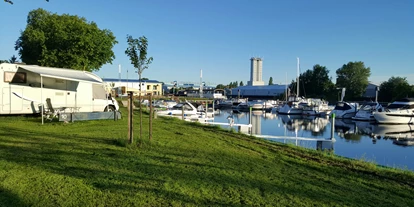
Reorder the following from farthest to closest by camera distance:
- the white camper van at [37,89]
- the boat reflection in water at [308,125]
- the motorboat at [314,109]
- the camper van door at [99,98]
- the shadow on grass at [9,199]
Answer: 1. the motorboat at [314,109]
2. the boat reflection in water at [308,125]
3. the camper van door at [99,98]
4. the white camper van at [37,89]
5. the shadow on grass at [9,199]

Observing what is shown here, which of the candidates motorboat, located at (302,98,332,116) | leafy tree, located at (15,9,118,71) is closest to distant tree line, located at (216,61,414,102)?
motorboat, located at (302,98,332,116)

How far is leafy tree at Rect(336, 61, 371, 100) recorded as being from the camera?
96794 mm

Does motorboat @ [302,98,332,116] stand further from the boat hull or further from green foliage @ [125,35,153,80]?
green foliage @ [125,35,153,80]

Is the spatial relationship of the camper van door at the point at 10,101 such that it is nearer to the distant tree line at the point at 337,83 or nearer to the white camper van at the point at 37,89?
the white camper van at the point at 37,89

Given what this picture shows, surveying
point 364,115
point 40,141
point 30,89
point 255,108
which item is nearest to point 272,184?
point 40,141

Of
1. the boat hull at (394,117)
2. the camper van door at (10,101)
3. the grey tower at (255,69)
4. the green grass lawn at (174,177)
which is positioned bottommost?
the boat hull at (394,117)

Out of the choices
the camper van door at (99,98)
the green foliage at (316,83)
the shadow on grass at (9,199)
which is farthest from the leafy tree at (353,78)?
the shadow on grass at (9,199)

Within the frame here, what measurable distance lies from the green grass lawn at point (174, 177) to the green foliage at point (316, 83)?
95.3m

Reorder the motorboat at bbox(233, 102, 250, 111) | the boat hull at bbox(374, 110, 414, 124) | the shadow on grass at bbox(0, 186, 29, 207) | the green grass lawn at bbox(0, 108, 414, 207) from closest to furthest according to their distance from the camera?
the shadow on grass at bbox(0, 186, 29, 207), the green grass lawn at bbox(0, 108, 414, 207), the boat hull at bbox(374, 110, 414, 124), the motorboat at bbox(233, 102, 250, 111)

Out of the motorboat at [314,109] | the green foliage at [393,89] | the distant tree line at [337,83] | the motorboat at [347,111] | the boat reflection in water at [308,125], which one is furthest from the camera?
the distant tree line at [337,83]

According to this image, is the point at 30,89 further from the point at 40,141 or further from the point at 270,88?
the point at 270,88

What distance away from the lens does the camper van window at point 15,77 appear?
49.6 feet

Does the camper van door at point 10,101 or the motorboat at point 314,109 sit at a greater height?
the camper van door at point 10,101

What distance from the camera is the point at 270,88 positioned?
401 feet
